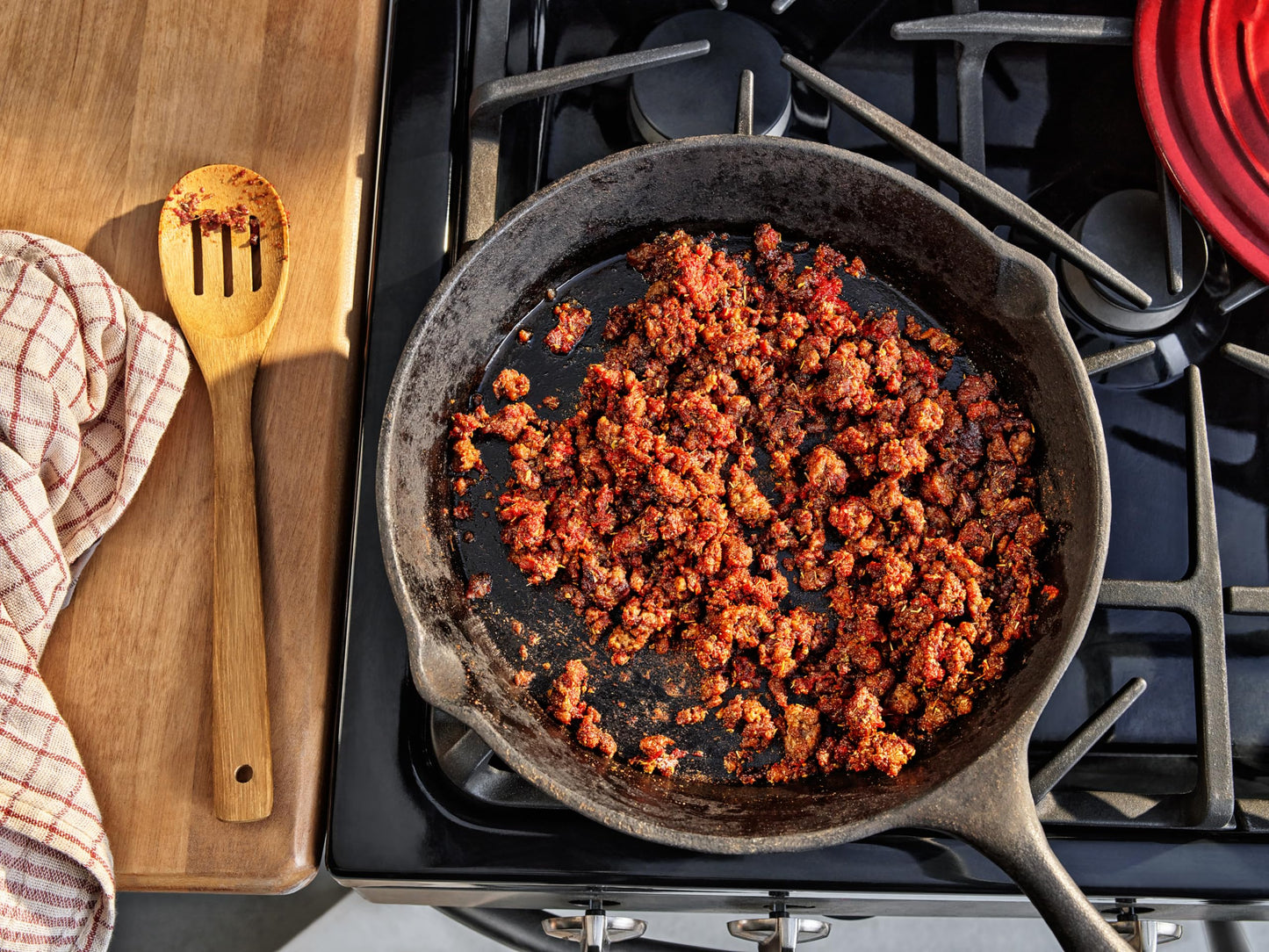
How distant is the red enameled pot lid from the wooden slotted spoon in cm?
95

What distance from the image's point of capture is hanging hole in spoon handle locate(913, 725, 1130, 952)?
787 millimetres

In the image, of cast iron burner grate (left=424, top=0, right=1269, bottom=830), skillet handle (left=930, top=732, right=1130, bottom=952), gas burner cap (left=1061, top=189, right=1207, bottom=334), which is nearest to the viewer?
skillet handle (left=930, top=732, right=1130, bottom=952)

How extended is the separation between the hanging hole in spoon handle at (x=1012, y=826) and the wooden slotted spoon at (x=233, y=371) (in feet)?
2.14

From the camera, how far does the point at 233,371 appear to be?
104 centimetres

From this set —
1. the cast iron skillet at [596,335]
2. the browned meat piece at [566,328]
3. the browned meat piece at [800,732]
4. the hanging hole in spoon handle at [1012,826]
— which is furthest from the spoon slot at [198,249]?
the hanging hole in spoon handle at [1012,826]

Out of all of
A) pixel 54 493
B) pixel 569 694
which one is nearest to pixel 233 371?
pixel 54 493

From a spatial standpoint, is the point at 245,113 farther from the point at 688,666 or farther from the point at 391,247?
the point at 688,666

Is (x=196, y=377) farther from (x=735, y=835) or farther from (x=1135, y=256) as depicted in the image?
(x=1135, y=256)

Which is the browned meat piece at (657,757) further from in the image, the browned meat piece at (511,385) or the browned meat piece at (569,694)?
the browned meat piece at (511,385)

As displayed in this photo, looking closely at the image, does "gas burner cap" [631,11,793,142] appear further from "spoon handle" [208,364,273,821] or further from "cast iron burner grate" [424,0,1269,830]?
"spoon handle" [208,364,273,821]

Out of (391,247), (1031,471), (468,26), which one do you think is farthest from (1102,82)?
(391,247)

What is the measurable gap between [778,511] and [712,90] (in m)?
0.48

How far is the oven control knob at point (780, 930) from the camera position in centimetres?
100

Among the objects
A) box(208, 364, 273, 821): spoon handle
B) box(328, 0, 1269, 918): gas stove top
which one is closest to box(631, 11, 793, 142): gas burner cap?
box(328, 0, 1269, 918): gas stove top
